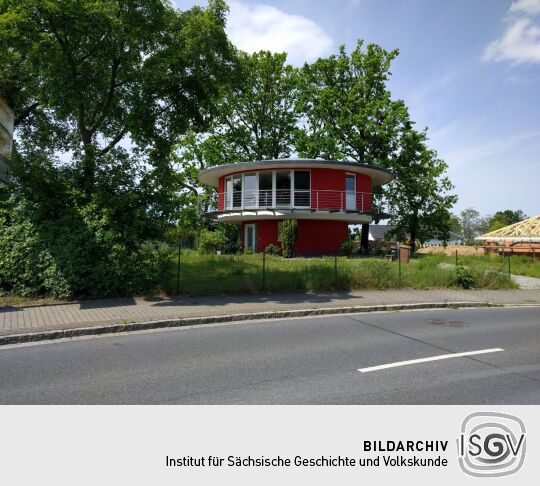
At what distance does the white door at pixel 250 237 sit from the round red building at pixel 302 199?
3.2 inches

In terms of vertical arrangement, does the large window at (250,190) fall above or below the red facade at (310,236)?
above

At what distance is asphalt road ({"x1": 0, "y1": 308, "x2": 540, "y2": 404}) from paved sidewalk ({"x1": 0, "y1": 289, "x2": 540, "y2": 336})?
0.98 m

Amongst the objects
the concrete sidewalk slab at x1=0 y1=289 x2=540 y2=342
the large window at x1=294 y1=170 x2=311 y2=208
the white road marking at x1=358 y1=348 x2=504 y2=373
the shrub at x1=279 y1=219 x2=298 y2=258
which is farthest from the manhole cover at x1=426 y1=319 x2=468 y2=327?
the large window at x1=294 y1=170 x2=311 y2=208

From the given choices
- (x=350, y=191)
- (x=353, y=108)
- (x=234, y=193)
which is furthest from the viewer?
(x=353, y=108)

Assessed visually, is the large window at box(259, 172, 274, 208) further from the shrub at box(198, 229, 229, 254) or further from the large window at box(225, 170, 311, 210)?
the shrub at box(198, 229, 229, 254)

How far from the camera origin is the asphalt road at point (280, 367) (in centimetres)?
438

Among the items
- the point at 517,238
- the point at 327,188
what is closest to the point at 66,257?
the point at 327,188

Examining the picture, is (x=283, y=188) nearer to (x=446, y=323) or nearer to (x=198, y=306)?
(x=198, y=306)

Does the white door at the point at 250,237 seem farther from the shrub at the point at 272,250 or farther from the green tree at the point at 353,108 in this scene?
the green tree at the point at 353,108

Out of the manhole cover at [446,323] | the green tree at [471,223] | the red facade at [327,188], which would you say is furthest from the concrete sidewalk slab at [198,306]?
the green tree at [471,223]

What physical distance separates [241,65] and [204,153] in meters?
27.9

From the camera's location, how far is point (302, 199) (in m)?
27.6

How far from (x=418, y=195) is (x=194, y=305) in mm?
33671

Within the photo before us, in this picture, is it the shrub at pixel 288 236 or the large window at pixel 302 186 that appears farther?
the large window at pixel 302 186
